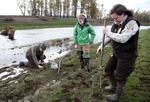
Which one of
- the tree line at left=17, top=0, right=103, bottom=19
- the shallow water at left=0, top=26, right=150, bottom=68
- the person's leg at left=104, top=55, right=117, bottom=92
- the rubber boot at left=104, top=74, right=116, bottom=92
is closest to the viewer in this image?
the person's leg at left=104, top=55, right=117, bottom=92

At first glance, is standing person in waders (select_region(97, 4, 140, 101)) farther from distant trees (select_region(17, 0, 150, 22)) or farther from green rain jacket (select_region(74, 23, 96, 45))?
distant trees (select_region(17, 0, 150, 22))

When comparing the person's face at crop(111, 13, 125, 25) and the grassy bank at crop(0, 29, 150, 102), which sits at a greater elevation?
the person's face at crop(111, 13, 125, 25)

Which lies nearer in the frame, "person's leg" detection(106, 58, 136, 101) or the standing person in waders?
the standing person in waders

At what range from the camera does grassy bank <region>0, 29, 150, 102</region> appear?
7910mm

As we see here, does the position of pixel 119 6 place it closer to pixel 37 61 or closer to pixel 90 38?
pixel 90 38

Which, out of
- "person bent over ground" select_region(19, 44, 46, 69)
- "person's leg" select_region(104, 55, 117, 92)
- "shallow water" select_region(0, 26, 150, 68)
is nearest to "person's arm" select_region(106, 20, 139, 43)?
"person's leg" select_region(104, 55, 117, 92)

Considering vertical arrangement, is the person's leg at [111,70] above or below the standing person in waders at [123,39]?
below

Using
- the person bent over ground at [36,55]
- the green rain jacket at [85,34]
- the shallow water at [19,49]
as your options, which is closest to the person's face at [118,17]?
the green rain jacket at [85,34]

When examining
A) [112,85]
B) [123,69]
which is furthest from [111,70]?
[123,69]

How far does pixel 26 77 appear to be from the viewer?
11055 mm

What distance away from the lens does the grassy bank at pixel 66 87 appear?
7.91 meters

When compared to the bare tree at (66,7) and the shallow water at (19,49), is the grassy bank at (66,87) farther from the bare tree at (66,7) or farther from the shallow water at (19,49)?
the bare tree at (66,7)

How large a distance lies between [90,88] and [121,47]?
7.32 ft

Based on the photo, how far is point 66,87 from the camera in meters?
9.00
